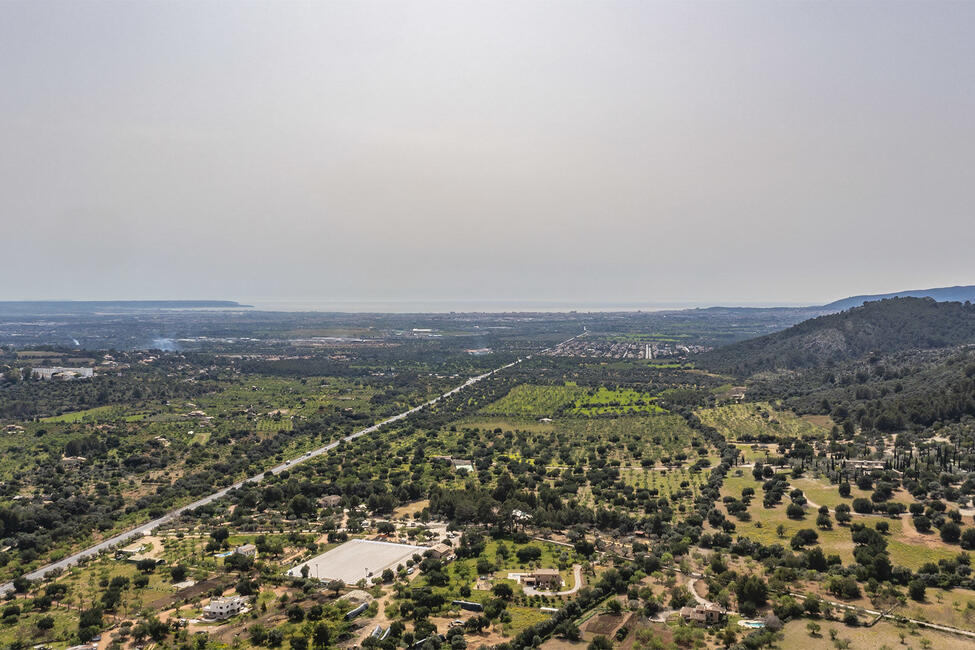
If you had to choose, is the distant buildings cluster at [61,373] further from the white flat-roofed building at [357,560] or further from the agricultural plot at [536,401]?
the white flat-roofed building at [357,560]

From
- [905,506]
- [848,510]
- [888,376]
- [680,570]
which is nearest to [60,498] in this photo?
[680,570]

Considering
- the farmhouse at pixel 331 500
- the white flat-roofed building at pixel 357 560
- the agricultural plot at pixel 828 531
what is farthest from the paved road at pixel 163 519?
the agricultural plot at pixel 828 531

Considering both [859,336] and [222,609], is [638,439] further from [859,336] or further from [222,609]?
[859,336]

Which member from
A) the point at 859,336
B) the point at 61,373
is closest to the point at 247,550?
the point at 61,373

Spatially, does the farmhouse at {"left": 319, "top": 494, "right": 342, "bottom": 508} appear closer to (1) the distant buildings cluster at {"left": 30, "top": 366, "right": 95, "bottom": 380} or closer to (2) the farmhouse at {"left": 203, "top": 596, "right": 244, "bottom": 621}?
(2) the farmhouse at {"left": 203, "top": 596, "right": 244, "bottom": 621}

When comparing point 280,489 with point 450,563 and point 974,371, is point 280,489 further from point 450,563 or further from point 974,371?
point 974,371

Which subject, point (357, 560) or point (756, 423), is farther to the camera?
point (756, 423)
